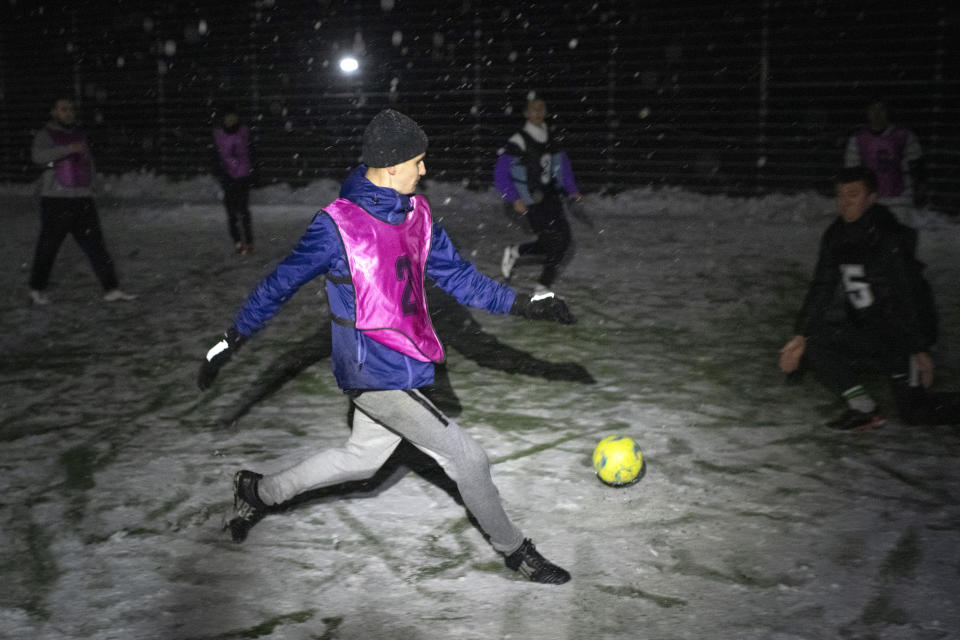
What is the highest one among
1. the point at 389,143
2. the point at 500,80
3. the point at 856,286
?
the point at 500,80

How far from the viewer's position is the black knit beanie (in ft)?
12.3

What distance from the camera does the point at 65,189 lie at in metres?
9.02

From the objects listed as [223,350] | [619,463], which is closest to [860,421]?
[619,463]

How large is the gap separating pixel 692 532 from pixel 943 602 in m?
1.07

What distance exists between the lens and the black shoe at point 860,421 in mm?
5625

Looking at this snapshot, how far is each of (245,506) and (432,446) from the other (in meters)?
1.09

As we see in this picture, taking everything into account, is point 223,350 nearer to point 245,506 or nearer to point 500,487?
point 245,506

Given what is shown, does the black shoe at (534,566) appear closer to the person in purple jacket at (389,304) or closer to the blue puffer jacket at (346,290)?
the person in purple jacket at (389,304)

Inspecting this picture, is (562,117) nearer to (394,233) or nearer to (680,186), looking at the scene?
(680,186)

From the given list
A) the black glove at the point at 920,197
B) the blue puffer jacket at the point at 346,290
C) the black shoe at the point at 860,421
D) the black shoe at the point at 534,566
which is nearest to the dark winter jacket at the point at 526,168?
the black shoe at the point at 860,421

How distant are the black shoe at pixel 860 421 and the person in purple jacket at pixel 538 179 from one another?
3809mm

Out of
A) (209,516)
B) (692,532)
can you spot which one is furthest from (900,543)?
(209,516)

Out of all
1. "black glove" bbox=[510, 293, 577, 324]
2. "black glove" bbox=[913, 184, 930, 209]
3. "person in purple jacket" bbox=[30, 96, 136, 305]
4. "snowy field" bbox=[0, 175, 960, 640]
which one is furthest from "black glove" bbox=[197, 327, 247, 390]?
"black glove" bbox=[913, 184, 930, 209]

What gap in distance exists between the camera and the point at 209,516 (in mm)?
4637
